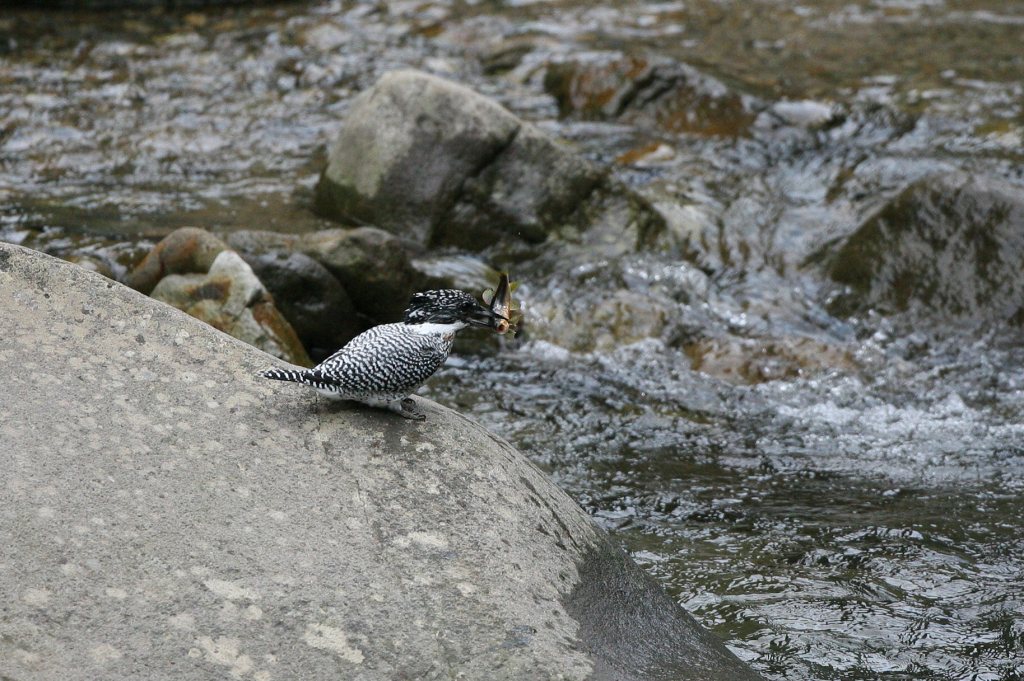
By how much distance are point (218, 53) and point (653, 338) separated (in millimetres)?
8214

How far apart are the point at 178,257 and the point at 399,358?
420cm

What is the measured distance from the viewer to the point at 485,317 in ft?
14.0

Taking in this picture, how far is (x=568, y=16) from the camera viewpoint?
15.5 metres

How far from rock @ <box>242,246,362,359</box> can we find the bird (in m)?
3.76

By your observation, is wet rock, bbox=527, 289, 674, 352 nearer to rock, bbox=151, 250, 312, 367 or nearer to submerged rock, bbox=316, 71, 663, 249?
submerged rock, bbox=316, 71, 663, 249

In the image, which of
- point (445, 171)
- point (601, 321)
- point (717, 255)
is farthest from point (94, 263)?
point (717, 255)

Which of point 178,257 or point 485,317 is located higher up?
point 485,317

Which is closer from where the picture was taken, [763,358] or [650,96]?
[763,358]

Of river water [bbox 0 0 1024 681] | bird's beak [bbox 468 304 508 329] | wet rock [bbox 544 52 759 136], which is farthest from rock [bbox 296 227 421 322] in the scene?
wet rock [bbox 544 52 759 136]

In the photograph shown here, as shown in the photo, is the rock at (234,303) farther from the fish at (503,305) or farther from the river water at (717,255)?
the fish at (503,305)

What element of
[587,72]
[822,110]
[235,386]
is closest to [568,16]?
[587,72]

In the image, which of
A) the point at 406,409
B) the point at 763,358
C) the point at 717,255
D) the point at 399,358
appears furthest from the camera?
the point at 717,255

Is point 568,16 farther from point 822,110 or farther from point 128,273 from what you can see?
point 128,273

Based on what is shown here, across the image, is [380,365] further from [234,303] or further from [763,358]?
[763,358]
